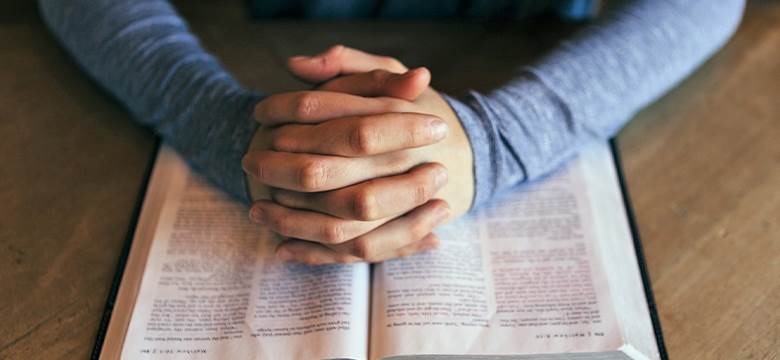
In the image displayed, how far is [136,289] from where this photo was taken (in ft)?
1.97

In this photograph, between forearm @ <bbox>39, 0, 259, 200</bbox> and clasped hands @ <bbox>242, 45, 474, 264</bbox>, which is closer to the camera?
clasped hands @ <bbox>242, 45, 474, 264</bbox>

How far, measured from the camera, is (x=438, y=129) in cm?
57

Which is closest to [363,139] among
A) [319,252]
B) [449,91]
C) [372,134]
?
[372,134]

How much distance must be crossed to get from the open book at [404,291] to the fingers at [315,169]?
0.28 feet

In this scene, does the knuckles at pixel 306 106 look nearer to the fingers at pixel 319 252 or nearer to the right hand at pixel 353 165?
the right hand at pixel 353 165

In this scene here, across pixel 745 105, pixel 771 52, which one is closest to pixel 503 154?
pixel 745 105

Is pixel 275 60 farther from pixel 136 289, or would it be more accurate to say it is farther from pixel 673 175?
pixel 673 175

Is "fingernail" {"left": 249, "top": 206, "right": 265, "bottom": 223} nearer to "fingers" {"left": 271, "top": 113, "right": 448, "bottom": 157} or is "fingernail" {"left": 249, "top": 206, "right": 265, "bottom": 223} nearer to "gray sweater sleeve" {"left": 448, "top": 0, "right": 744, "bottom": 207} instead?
"fingers" {"left": 271, "top": 113, "right": 448, "bottom": 157}

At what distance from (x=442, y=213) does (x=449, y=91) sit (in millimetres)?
220

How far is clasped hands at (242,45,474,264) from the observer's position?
0.57 meters

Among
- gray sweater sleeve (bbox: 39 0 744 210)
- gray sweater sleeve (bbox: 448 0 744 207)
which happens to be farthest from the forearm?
gray sweater sleeve (bbox: 448 0 744 207)

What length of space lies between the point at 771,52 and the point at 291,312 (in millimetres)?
662

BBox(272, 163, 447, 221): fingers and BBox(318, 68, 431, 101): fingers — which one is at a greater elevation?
BBox(318, 68, 431, 101): fingers

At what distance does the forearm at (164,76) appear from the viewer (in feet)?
2.20
